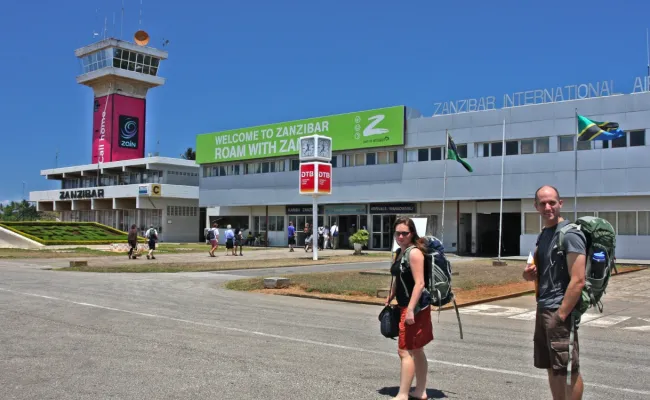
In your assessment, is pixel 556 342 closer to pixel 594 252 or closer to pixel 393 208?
pixel 594 252

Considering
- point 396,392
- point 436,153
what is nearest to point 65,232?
point 436,153

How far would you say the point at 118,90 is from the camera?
3167 inches

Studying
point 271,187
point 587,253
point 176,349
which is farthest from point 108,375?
point 271,187

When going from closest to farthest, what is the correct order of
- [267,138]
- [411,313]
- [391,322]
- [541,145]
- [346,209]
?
[411,313] → [391,322] → [541,145] → [346,209] → [267,138]

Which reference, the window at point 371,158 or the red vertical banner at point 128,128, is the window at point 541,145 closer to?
the window at point 371,158

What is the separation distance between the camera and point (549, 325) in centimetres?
465

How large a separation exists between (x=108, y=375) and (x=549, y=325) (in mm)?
4666

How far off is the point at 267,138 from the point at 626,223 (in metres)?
27.7

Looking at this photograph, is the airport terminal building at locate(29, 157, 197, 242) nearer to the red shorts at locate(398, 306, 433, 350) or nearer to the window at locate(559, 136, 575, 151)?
the window at locate(559, 136, 575, 151)

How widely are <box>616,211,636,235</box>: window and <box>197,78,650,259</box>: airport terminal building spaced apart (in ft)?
0.21

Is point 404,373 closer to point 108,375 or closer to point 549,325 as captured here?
point 549,325

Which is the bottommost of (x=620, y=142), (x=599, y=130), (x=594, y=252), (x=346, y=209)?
(x=594, y=252)

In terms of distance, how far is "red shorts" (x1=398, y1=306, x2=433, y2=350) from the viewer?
566 centimetres

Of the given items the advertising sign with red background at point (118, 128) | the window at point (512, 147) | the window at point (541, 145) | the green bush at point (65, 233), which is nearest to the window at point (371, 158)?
the window at point (512, 147)
